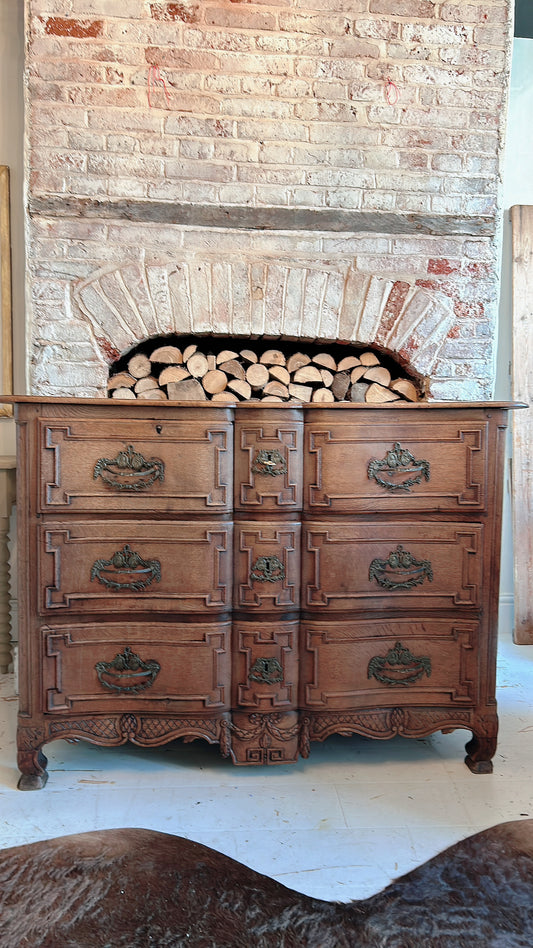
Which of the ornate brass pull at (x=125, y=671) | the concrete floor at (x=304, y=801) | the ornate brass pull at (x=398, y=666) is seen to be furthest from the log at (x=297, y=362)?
the concrete floor at (x=304, y=801)

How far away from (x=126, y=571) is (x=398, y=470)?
35.0 inches

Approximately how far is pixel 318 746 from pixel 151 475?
3.79ft

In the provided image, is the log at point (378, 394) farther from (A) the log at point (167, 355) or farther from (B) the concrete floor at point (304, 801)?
(B) the concrete floor at point (304, 801)

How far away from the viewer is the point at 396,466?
204cm

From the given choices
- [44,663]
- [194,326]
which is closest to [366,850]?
[44,663]

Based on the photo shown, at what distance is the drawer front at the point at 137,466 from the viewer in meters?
1.95

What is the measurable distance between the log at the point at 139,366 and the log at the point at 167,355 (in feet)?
0.12

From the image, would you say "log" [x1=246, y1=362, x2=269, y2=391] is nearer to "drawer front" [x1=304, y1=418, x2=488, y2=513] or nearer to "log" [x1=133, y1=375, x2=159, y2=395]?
"log" [x1=133, y1=375, x2=159, y2=395]

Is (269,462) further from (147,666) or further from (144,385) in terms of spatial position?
(144,385)

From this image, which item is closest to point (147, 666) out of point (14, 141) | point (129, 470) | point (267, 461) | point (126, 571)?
point (126, 571)

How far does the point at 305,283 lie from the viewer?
261 cm

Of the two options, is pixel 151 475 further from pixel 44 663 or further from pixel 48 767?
pixel 48 767

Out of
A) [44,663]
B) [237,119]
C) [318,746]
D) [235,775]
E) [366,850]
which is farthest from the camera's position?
[237,119]

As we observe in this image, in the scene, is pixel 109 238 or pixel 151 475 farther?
pixel 109 238
